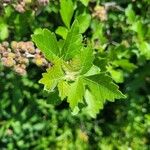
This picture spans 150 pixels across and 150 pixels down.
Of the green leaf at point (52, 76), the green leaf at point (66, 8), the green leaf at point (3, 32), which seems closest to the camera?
the green leaf at point (52, 76)

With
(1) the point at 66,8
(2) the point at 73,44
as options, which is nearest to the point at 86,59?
(2) the point at 73,44

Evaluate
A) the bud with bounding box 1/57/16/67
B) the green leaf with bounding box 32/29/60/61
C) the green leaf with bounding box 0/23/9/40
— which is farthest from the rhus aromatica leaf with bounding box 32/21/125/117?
the green leaf with bounding box 0/23/9/40

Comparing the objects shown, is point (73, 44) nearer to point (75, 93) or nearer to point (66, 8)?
point (75, 93)

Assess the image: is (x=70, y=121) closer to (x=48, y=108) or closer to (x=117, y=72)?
(x=48, y=108)

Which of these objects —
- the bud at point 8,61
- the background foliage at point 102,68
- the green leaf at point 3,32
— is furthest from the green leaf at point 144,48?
the bud at point 8,61

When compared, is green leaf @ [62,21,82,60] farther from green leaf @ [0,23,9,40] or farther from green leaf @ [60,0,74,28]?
green leaf @ [0,23,9,40]

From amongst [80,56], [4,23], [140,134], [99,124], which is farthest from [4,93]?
[80,56]

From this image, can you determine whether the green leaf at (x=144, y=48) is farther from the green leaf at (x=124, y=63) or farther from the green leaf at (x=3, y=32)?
the green leaf at (x=3, y=32)
